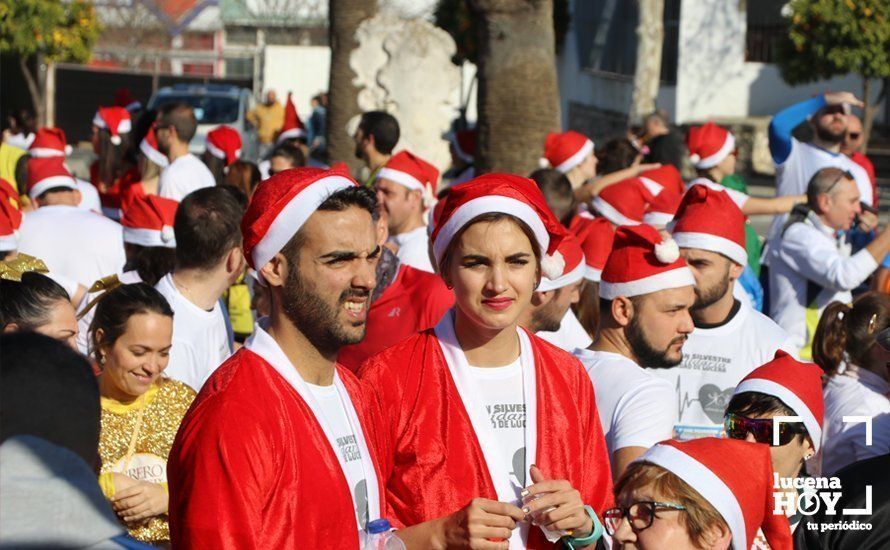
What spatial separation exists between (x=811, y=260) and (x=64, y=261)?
4485mm

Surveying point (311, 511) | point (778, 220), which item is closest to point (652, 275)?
point (311, 511)

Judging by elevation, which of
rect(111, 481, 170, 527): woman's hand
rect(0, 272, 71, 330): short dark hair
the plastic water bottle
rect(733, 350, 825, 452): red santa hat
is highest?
rect(0, 272, 71, 330): short dark hair

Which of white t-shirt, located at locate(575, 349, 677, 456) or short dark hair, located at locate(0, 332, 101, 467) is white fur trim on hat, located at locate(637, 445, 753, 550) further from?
short dark hair, located at locate(0, 332, 101, 467)

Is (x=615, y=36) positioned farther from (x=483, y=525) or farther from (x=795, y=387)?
(x=483, y=525)

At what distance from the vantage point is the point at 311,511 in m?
3.35

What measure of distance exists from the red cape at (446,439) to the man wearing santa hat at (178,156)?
5.61m

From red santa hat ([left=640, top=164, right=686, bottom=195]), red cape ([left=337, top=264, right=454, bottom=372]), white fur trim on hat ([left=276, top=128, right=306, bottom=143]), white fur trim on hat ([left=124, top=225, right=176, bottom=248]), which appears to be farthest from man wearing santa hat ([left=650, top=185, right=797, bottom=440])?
white fur trim on hat ([left=276, top=128, right=306, bottom=143])

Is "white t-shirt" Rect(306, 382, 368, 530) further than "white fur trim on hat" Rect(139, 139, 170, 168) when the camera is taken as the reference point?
No

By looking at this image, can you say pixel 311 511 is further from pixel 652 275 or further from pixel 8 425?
pixel 652 275

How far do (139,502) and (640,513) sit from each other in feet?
5.55

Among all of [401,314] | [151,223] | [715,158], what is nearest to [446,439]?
[401,314]

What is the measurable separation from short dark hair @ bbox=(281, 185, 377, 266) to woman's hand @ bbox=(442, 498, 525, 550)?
859mm

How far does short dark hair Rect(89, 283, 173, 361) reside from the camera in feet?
16.3

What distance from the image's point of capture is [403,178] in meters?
8.41
